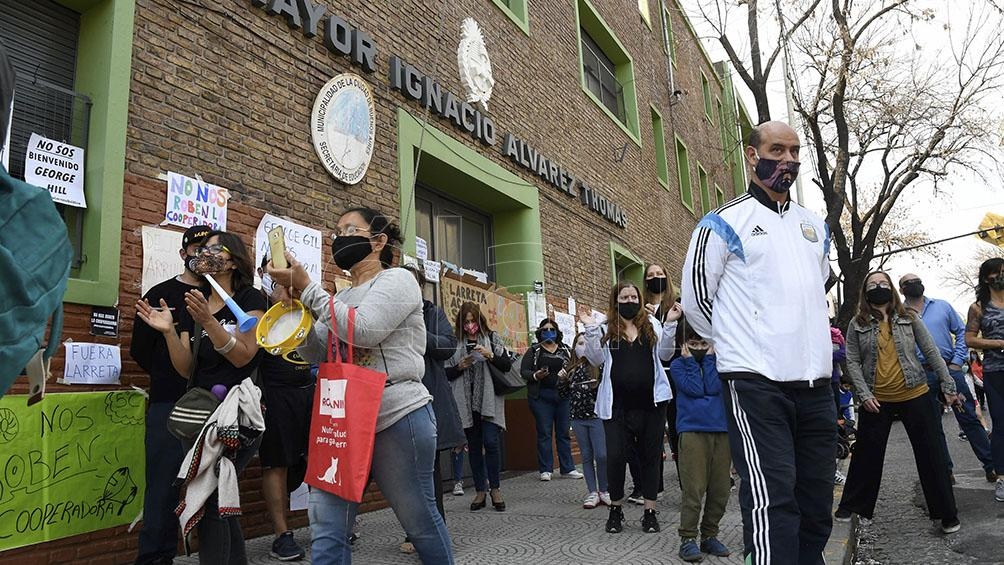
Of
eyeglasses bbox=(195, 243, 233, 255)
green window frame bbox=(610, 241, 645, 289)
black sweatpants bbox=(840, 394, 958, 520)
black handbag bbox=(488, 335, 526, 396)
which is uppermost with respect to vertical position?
green window frame bbox=(610, 241, 645, 289)

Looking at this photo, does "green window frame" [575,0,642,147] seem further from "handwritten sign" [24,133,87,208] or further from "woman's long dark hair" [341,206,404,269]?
"woman's long dark hair" [341,206,404,269]

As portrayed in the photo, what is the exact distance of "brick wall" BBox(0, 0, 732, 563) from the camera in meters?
4.93

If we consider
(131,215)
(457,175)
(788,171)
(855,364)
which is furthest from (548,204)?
(788,171)

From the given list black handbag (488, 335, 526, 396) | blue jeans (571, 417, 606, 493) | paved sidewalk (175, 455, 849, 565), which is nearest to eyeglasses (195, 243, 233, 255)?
paved sidewalk (175, 455, 849, 565)

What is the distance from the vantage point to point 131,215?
4.83 meters

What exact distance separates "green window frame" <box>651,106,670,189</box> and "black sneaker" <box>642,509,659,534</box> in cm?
1287

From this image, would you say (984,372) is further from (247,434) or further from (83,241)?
(83,241)

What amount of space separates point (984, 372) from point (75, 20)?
24.7ft

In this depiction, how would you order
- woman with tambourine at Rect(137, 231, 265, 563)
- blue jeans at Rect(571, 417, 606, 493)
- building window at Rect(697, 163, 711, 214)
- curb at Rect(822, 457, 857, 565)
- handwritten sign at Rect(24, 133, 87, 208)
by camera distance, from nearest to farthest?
woman with tambourine at Rect(137, 231, 265, 563), curb at Rect(822, 457, 857, 565), handwritten sign at Rect(24, 133, 87, 208), blue jeans at Rect(571, 417, 606, 493), building window at Rect(697, 163, 711, 214)

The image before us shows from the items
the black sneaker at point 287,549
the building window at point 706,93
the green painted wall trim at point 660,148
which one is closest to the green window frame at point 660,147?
the green painted wall trim at point 660,148

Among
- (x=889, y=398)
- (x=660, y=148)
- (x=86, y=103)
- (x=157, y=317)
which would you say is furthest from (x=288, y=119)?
(x=660, y=148)

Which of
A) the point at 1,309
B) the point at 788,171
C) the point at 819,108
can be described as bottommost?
the point at 1,309

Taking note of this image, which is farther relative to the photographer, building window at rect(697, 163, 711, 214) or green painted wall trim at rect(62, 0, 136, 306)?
building window at rect(697, 163, 711, 214)

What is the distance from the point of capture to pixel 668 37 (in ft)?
65.8
